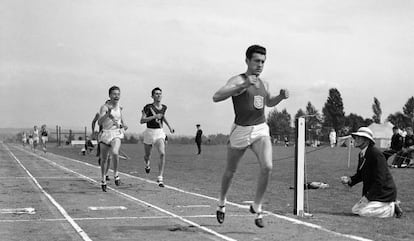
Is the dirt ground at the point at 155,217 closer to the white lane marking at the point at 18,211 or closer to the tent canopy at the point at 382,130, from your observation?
the white lane marking at the point at 18,211

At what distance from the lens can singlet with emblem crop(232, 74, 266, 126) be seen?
7570 millimetres

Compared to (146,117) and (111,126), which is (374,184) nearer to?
(146,117)

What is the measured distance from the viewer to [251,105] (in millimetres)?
7590

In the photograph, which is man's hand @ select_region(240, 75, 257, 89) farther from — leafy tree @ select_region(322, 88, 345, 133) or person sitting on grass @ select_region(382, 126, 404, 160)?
leafy tree @ select_region(322, 88, 345, 133)

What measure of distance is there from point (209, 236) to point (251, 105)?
1848mm

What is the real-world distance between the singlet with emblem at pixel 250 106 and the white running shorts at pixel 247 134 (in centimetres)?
6

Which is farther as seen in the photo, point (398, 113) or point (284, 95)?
point (398, 113)

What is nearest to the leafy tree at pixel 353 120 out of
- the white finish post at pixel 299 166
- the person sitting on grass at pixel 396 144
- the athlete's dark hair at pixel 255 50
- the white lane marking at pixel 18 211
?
the person sitting on grass at pixel 396 144

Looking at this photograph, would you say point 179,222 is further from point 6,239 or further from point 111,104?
point 111,104

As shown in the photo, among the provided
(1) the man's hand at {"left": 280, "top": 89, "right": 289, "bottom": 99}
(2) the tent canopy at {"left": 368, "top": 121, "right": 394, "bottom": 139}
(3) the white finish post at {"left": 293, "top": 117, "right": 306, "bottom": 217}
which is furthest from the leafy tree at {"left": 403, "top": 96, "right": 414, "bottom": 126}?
(1) the man's hand at {"left": 280, "top": 89, "right": 289, "bottom": 99}

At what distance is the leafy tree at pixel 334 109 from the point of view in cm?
14062

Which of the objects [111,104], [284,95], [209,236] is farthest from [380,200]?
[111,104]

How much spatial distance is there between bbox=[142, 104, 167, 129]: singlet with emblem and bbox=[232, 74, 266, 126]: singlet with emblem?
686 cm

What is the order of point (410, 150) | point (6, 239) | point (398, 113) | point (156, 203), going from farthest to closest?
1. point (398, 113)
2. point (410, 150)
3. point (156, 203)
4. point (6, 239)
